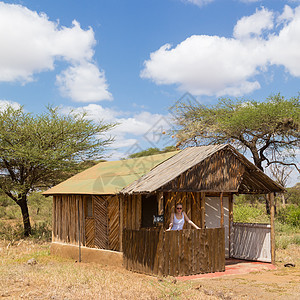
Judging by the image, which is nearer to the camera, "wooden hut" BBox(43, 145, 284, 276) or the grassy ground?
the grassy ground

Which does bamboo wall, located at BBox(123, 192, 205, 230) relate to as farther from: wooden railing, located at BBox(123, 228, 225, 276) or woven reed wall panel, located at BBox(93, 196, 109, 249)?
woven reed wall panel, located at BBox(93, 196, 109, 249)

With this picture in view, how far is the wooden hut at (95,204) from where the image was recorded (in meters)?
12.8

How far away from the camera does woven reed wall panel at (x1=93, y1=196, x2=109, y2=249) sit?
13.2 meters

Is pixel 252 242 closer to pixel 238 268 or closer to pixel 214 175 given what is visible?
pixel 238 268

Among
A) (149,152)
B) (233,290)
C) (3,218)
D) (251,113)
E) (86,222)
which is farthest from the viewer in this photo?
(149,152)

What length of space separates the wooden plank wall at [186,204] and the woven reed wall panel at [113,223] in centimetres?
170

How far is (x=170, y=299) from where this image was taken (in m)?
7.77

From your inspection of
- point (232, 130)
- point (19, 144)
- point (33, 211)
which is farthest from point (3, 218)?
point (232, 130)

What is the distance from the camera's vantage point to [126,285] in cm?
895

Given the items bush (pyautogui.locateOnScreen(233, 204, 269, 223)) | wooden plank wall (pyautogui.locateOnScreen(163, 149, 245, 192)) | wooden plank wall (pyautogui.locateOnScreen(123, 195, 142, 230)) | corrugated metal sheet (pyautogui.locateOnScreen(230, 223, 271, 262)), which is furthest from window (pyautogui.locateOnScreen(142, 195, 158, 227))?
bush (pyautogui.locateOnScreen(233, 204, 269, 223))

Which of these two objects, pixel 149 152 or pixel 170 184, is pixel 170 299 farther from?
pixel 149 152

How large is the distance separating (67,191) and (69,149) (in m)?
7.31

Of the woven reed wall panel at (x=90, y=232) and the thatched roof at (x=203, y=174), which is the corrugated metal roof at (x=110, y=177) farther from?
the woven reed wall panel at (x=90, y=232)

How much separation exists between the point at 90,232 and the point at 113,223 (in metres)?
1.46
